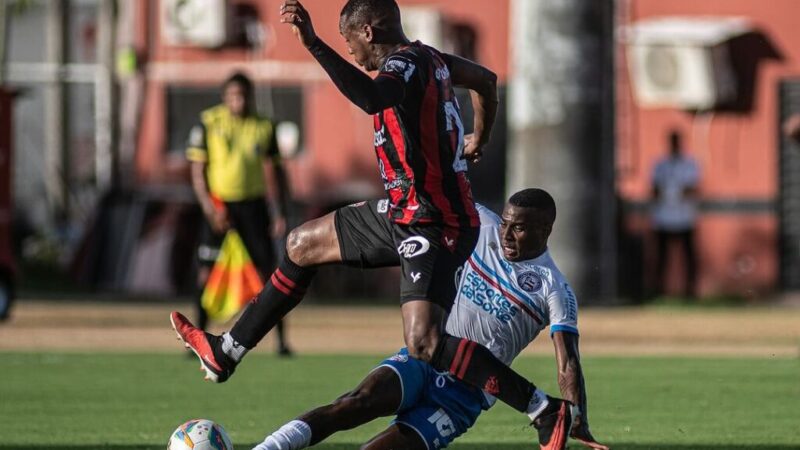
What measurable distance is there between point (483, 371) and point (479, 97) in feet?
5.77

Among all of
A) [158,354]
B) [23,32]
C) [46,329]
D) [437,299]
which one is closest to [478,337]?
[437,299]

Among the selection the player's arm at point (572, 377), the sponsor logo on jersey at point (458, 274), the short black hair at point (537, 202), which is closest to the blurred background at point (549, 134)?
the short black hair at point (537, 202)

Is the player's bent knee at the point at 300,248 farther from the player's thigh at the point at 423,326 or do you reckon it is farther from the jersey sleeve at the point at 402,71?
the jersey sleeve at the point at 402,71

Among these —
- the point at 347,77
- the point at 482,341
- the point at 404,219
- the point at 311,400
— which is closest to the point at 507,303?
the point at 482,341

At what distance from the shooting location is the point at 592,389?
1302cm

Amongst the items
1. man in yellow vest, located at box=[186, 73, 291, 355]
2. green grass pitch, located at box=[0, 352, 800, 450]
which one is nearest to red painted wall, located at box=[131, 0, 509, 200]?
man in yellow vest, located at box=[186, 73, 291, 355]

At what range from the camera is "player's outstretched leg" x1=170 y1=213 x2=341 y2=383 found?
8.56 m

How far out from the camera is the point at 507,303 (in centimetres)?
823

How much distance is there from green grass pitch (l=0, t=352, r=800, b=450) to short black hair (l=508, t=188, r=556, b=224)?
1.83 m

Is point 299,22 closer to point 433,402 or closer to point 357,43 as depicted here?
point 357,43

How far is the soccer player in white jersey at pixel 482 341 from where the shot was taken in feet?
26.4

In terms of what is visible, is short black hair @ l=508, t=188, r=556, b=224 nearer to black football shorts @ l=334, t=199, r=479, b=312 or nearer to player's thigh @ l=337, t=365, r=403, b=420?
black football shorts @ l=334, t=199, r=479, b=312

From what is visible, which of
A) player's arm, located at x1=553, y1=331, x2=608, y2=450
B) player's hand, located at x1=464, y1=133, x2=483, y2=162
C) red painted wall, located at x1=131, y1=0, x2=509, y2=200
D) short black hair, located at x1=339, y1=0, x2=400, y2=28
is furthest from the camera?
red painted wall, located at x1=131, y1=0, x2=509, y2=200

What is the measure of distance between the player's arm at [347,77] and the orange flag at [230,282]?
317 inches
